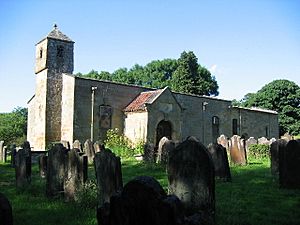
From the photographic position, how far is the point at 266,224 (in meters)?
6.28

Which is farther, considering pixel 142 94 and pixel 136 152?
pixel 142 94

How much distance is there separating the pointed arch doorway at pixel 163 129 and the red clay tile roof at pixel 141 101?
2059 millimetres

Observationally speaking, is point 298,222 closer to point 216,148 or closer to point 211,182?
point 211,182

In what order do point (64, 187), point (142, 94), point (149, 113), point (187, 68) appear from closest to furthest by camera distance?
point (64, 187) < point (149, 113) < point (142, 94) < point (187, 68)

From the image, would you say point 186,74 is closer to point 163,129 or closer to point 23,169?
point 163,129

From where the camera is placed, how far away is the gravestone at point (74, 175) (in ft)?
29.5

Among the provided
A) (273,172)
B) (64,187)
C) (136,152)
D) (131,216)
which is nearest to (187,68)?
(136,152)

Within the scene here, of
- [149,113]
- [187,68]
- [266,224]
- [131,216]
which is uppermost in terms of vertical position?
[187,68]

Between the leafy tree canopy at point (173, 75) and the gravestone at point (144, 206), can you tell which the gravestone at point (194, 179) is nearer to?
the gravestone at point (144, 206)

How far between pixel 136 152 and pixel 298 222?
63.1 feet

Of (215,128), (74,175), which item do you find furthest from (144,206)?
(215,128)

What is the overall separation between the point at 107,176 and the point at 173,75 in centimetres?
4805

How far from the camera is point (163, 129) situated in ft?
97.3

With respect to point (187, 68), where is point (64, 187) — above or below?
below
